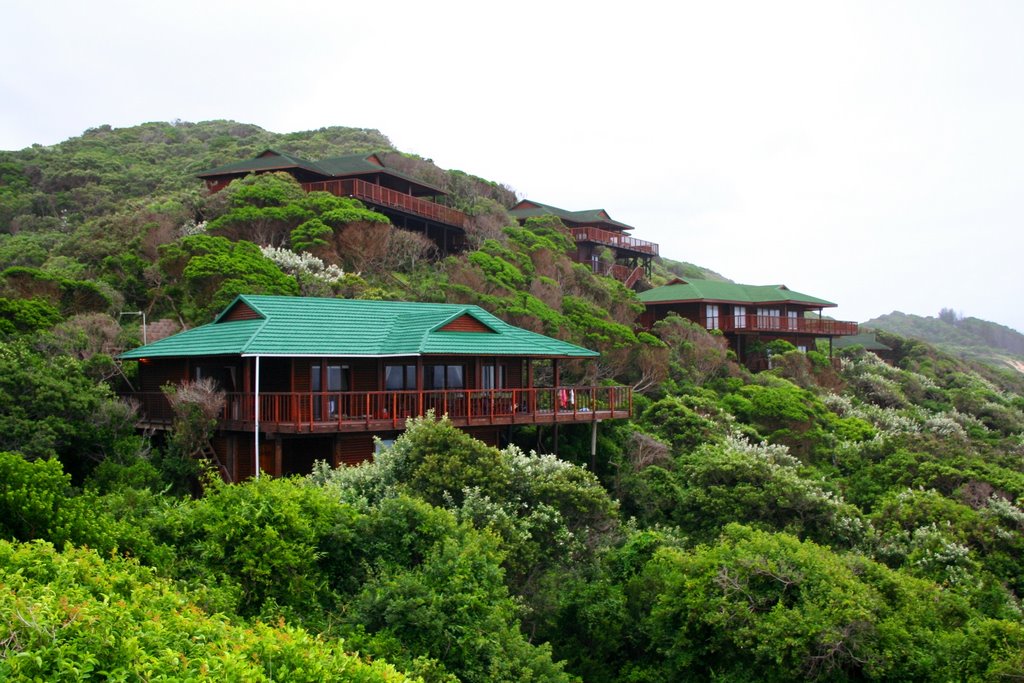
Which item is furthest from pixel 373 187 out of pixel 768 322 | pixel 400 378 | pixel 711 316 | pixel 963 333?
pixel 963 333

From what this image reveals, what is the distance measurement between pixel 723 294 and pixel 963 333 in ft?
341

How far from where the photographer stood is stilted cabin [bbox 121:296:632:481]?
20062mm

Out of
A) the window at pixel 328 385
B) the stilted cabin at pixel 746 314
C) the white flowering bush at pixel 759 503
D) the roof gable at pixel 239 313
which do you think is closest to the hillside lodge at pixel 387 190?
the stilted cabin at pixel 746 314

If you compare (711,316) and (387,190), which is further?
(711,316)

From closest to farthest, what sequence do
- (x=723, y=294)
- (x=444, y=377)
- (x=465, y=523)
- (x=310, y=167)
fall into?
(x=465, y=523)
(x=444, y=377)
(x=310, y=167)
(x=723, y=294)

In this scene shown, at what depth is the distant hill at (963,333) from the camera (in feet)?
404

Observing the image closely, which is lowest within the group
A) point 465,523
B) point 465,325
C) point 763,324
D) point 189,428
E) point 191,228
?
point 465,523

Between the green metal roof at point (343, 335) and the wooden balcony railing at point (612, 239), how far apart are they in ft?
90.6

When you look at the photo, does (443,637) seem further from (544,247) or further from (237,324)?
(544,247)

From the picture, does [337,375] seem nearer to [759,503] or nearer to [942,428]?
[759,503]

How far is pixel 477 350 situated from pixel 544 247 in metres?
20.0

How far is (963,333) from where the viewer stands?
13238cm

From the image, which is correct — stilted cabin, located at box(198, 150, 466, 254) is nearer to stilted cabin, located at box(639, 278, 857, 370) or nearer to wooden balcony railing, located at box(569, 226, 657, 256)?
wooden balcony railing, located at box(569, 226, 657, 256)

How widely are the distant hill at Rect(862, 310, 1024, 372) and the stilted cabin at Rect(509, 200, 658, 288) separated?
74829 mm
